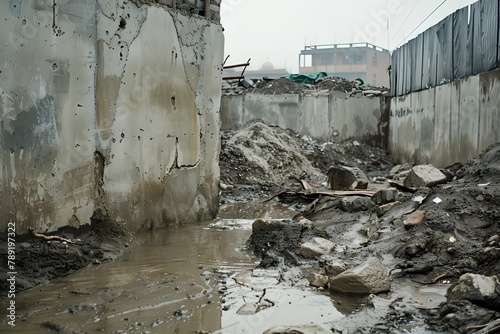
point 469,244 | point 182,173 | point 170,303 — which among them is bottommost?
point 170,303

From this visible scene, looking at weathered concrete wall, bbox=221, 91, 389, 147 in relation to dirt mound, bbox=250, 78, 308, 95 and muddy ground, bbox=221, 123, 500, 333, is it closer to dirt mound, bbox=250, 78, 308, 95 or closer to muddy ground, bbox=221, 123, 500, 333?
dirt mound, bbox=250, 78, 308, 95

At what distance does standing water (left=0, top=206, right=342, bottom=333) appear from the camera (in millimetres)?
3854

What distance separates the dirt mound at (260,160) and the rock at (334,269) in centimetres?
679

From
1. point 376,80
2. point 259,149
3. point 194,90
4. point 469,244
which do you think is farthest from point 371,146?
point 376,80

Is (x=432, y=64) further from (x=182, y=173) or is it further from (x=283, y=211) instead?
(x=182, y=173)

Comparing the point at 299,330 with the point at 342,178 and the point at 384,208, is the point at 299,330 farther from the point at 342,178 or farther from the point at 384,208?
the point at 342,178

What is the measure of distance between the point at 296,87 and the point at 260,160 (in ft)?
23.9

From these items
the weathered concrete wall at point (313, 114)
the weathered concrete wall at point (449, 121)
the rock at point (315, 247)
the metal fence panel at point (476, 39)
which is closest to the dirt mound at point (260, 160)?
the weathered concrete wall at point (449, 121)

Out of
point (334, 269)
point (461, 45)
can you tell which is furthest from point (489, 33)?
point (334, 269)

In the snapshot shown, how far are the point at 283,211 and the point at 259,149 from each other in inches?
148

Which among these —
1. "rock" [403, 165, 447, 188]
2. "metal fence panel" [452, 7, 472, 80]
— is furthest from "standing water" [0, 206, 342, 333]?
"metal fence panel" [452, 7, 472, 80]

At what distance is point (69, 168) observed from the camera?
223 inches

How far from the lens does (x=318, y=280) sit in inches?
186

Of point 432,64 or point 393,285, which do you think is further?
point 432,64
